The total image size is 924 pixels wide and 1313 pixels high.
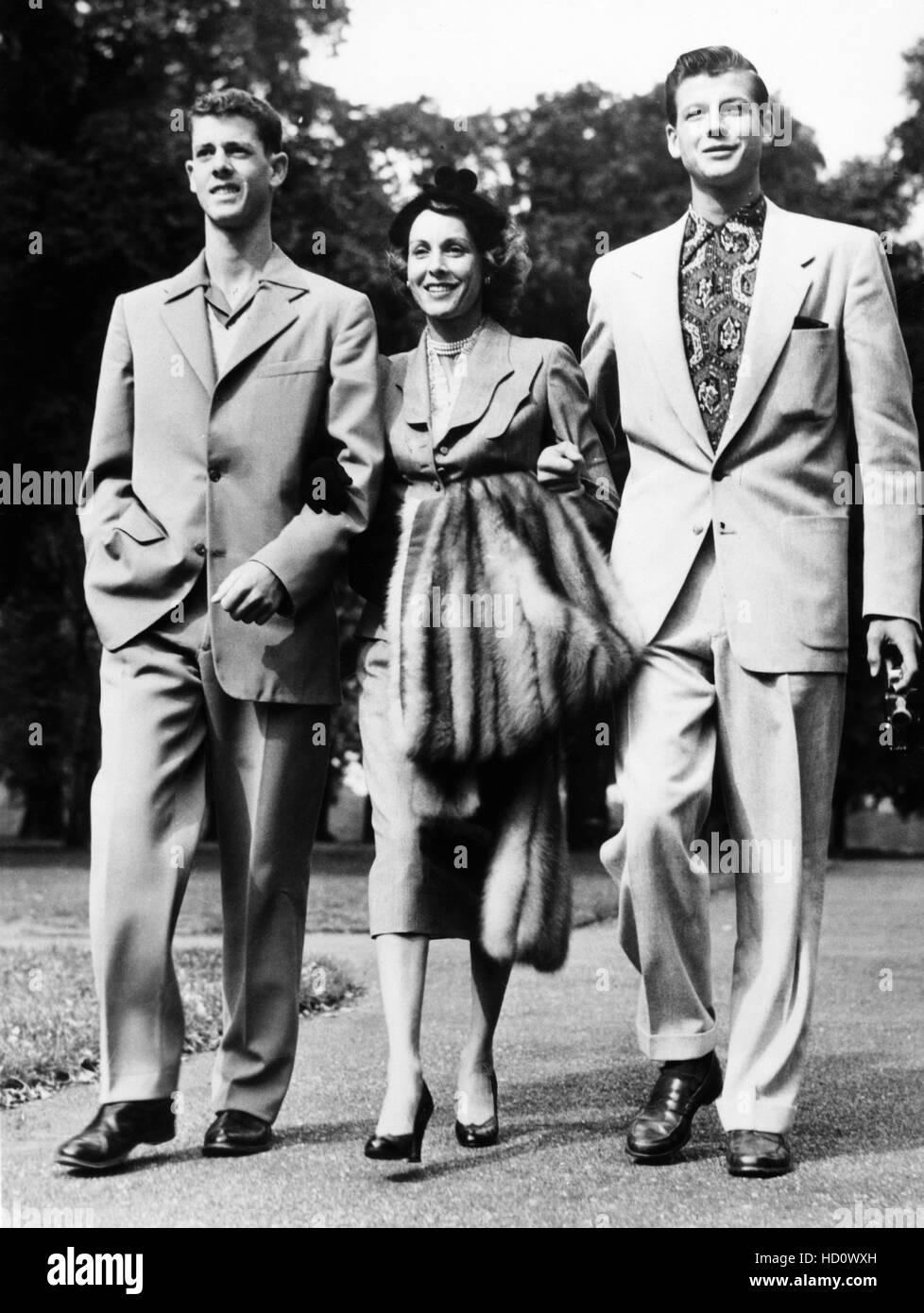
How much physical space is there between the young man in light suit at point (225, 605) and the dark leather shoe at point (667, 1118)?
96 centimetres

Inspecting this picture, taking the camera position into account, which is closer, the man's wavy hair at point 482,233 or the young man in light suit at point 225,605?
the young man in light suit at point 225,605

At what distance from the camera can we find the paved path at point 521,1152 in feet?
14.6

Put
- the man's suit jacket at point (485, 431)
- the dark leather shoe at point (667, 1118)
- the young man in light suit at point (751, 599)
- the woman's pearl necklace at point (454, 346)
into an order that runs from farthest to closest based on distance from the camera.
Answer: the woman's pearl necklace at point (454, 346), the man's suit jacket at point (485, 431), the young man in light suit at point (751, 599), the dark leather shoe at point (667, 1118)

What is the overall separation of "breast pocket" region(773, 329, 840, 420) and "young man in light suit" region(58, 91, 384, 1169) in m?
1.11

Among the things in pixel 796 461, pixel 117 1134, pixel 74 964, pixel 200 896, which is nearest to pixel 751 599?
pixel 796 461

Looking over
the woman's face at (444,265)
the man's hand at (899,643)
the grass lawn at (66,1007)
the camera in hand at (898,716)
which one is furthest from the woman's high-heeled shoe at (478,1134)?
the woman's face at (444,265)

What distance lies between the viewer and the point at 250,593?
4.96m

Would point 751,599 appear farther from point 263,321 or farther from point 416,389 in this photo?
point 263,321

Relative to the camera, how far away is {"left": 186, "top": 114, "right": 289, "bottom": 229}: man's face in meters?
5.19

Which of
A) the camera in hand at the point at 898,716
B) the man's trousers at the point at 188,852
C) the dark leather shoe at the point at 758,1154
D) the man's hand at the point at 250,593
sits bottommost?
the dark leather shoe at the point at 758,1154

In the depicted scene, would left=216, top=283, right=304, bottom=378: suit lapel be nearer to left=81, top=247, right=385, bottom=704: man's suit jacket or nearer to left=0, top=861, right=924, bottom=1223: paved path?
left=81, top=247, right=385, bottom=704: man's suit jacket

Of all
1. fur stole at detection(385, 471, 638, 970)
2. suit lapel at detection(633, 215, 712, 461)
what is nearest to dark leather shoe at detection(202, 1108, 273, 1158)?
fur stole at detection(385, 471, 638, 970)

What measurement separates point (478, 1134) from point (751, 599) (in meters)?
1.65

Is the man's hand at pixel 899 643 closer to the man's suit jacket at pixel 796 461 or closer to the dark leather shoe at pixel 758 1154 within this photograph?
the man's suit jacket at pixel 796 461
